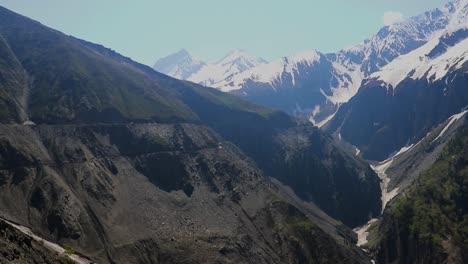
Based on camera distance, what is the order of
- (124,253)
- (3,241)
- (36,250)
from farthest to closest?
1. (124,253)
2. (36,250)
3. (3,241)

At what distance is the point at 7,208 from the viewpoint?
632ft

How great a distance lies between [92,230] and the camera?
198m

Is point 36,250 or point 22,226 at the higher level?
point 36,250

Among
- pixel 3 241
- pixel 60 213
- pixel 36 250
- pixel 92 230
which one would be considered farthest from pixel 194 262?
pixel 3 241

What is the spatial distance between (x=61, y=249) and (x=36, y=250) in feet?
220

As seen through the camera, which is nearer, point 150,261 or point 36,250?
point 36,250

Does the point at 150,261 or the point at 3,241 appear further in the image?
the point at 150,261

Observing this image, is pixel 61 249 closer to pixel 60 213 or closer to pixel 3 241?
pixel 60 213

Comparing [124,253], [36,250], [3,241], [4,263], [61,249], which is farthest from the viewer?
[124,253]

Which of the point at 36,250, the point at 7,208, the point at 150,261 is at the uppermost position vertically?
the point at 36,250

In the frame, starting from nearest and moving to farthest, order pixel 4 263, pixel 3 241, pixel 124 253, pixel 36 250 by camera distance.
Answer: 1. pixel 4 263
2. pixel 3 241
3. pixel 36 250
4. pixel 124 253

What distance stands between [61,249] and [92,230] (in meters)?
19.2

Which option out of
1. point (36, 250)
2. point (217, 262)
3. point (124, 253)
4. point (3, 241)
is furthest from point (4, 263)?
point (217, 262)

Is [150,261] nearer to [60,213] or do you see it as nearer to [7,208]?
[60,213]
